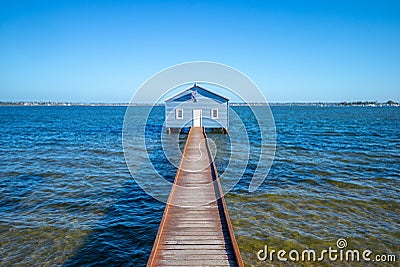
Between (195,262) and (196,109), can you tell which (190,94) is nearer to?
(196,109)

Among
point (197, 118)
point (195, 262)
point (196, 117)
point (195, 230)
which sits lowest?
point (195, 262)

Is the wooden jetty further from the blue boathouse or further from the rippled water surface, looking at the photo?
the blue boathouse

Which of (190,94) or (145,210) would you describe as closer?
(145,210)

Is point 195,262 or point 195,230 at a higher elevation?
point 195,230

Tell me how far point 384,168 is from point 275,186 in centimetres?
795

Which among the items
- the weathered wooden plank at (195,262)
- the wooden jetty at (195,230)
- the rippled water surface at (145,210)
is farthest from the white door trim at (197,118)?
the weathered wooden plank at (195,262)

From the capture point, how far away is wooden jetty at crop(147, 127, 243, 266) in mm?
5465

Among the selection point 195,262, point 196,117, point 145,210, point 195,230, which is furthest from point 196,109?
point 195,262

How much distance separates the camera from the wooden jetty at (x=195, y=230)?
5.46 m

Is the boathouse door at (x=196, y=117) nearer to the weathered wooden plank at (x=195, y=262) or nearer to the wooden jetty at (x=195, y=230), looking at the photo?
the wooden jetty at (x=195, y=230)

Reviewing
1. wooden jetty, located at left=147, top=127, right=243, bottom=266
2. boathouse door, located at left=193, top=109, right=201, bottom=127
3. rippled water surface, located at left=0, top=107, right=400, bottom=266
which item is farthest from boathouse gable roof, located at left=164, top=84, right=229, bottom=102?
wooden jetty, located at left=147, top=127, right=243, bottom=266

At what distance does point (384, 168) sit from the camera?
16359 millimetres

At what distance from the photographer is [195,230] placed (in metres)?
6.62

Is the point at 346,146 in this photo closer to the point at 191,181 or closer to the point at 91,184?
the point at 191,181
